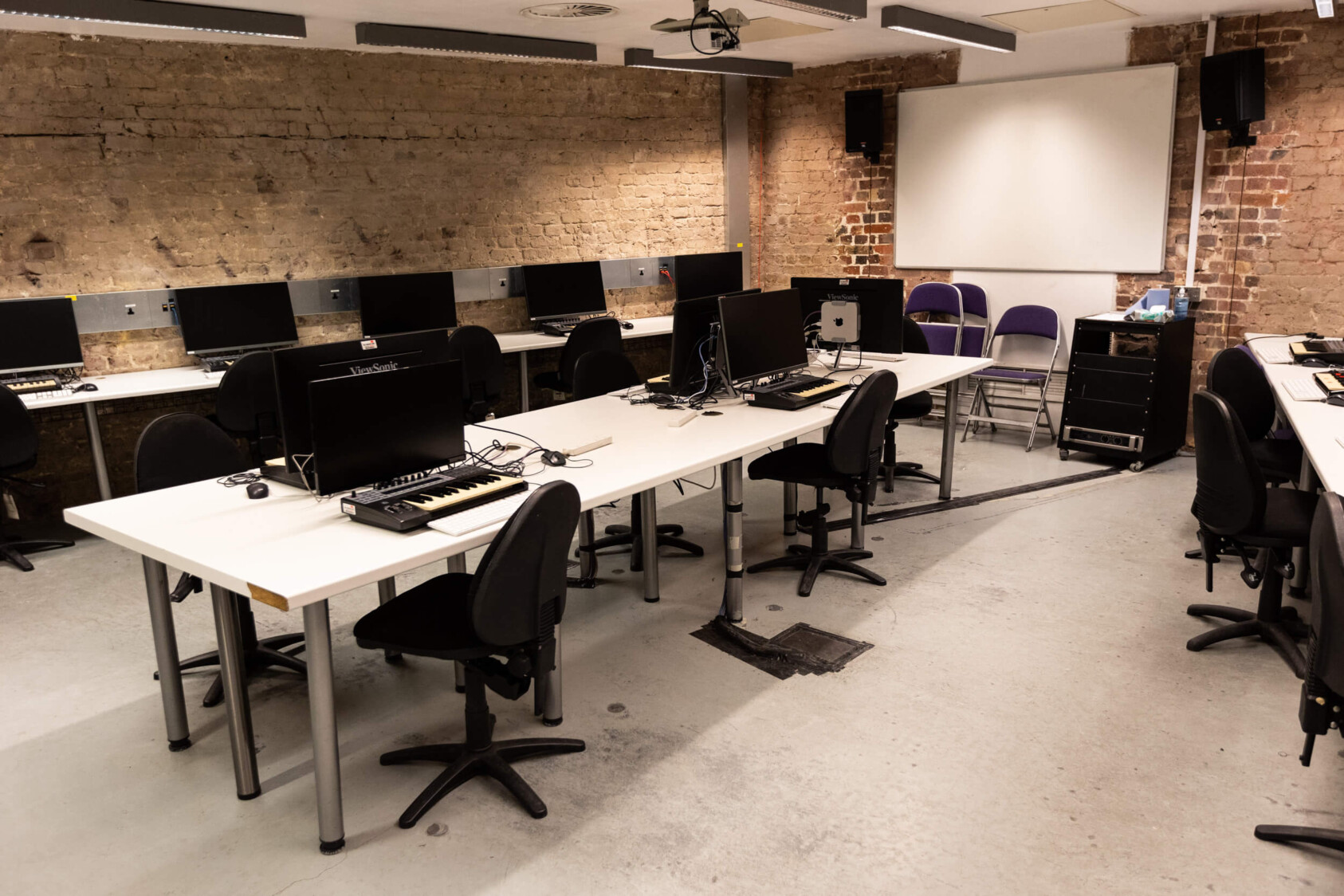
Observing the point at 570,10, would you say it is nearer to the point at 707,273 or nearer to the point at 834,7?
the point at 834,7

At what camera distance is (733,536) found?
3.70m

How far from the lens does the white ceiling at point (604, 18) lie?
496cm

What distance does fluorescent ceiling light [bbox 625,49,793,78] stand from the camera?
663 centimetres

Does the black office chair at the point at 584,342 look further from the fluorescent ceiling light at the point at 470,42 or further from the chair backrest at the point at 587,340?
the fluorescent ceiling light at the point at 470,42

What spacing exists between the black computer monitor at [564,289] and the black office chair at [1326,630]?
5.49 m

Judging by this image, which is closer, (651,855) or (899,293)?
(651,855)

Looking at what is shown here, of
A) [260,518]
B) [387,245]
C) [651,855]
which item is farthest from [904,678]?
[387,245]

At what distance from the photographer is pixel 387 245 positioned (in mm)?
6508

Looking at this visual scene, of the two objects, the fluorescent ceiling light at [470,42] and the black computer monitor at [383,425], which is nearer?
the black computer monitor at [383,425]

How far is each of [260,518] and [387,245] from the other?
410 cm

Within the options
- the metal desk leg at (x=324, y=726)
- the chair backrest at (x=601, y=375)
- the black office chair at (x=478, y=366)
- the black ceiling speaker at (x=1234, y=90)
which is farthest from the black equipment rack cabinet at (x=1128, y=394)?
the metal desk leg at (x=324, y=726)

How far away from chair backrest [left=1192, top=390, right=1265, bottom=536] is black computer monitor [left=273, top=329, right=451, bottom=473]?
2.52 m

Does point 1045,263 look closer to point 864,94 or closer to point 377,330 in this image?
point 864,94

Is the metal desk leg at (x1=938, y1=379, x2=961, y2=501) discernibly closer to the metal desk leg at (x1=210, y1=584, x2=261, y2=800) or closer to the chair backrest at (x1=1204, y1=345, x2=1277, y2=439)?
the chair backrest at (x1=1204, y1=345, x2=1277, y2=439)
